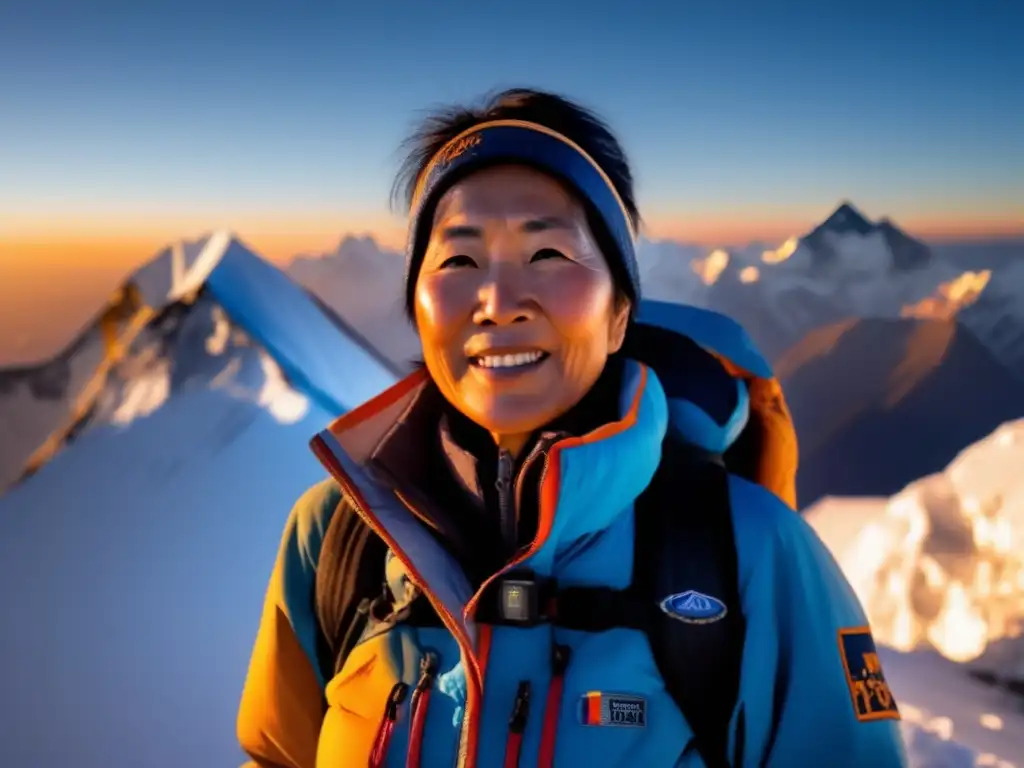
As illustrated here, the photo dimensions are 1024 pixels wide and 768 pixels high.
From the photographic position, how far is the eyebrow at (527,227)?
95 cm

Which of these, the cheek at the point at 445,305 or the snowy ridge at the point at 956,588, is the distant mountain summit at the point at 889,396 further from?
the cheek at the point at 445,305

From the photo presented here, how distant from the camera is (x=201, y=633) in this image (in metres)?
2.03

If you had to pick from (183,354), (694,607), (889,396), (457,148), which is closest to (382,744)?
(694,607)

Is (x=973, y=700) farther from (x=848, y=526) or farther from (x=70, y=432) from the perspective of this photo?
(x=70, y=432)

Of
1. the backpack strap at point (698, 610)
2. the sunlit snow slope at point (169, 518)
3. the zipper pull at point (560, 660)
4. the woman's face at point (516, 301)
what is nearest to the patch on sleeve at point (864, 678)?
the backpack strap at point (698, 610)

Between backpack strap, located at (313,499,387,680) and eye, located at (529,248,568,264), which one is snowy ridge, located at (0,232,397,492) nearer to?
backpack strap, located at (313,499,387,680)

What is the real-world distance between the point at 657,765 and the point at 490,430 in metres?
0.40

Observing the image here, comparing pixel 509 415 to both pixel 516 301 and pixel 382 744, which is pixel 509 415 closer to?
pixel 516 301

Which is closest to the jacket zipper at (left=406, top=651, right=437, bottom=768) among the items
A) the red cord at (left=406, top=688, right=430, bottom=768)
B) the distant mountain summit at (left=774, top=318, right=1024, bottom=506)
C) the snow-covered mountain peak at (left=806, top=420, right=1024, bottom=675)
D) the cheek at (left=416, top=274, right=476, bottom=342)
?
the red cord at (left=406, top=688, right=430, bottom=768)

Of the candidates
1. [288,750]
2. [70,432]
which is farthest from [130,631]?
[288,750]

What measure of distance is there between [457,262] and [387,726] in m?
0.50

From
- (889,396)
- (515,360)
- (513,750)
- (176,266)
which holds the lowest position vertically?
(513,750)

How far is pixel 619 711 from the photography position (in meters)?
0.86

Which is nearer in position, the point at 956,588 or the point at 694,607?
the point at 694,607
